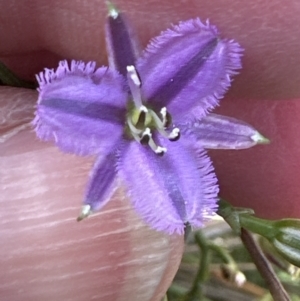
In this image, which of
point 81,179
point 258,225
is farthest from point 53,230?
point 258,225

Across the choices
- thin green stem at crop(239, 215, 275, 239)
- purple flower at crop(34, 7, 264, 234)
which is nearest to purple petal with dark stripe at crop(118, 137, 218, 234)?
purple flower at crop(34, 7, 264, 234)

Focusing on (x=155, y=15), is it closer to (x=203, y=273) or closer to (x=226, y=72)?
(x=226, y=72)

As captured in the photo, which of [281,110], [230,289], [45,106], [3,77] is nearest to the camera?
[45,106]

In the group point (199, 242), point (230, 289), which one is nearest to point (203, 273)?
point (199, 242)

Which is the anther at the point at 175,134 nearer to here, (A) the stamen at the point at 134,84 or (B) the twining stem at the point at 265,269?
(A) the stamen at the point at 134,84

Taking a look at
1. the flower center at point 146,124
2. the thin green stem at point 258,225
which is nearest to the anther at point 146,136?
the flower center at point 146,124

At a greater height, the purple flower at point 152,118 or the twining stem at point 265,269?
the purple flower at point 152,118

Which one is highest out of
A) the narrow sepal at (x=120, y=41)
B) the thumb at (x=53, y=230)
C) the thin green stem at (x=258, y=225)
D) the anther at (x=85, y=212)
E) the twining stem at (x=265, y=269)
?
the narrow sepal at (x=120, y=41)
